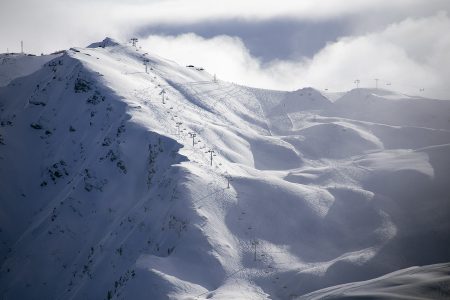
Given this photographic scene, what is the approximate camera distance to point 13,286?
66.9 meters

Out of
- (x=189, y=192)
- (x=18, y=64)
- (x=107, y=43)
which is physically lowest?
(x=189, y=192)

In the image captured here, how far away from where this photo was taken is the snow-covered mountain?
55.8 meters

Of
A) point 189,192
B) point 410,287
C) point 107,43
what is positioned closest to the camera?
point 410,287

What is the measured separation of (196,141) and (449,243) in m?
37.6

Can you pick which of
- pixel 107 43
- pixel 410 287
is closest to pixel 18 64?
pixel 107 43

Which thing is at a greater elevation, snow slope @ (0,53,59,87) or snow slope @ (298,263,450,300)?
snow slope @ (0,53,59,87)

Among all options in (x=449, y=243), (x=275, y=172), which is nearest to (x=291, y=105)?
(x=275, y=172)

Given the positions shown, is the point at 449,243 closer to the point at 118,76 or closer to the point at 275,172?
the point at 275,172

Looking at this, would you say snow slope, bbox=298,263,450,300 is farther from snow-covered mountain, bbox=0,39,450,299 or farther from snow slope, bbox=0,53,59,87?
snow slope, bbox=0,53,59,87

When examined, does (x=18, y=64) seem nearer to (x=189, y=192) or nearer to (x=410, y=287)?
(x=189, y=192)

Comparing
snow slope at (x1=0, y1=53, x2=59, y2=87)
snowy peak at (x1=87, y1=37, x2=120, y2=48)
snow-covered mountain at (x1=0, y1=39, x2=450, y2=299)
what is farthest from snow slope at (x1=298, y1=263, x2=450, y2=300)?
snow slope at (x1=0, y1=53, x2=59, y2=87)

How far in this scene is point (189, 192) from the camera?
61.5 m

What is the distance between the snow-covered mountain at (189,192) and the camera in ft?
183

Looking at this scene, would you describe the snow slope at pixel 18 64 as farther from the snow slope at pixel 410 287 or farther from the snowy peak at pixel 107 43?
the snow slope at pixel 410 287
